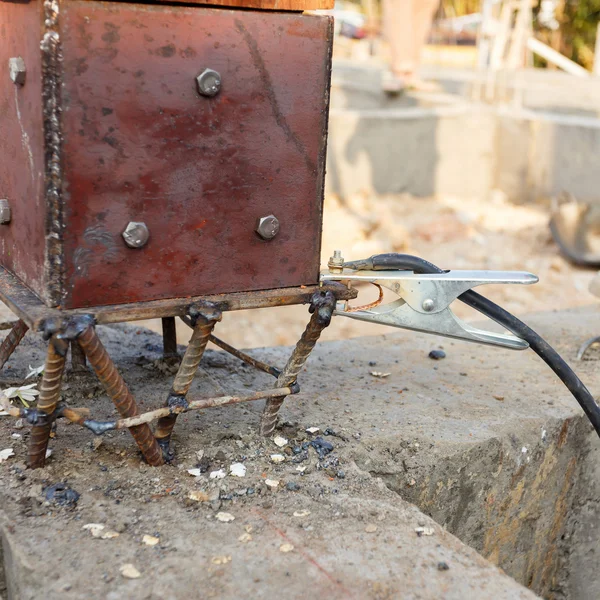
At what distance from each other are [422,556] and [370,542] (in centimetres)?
12

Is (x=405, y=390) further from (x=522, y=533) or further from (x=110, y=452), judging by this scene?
(x=110, y=452)

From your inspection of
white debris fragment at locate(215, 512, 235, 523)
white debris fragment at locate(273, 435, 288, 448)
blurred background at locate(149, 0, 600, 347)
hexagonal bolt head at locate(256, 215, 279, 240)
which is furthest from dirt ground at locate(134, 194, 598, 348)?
white debris fragment at locate(215, 512, 235, 523)

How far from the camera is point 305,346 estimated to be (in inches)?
85.8

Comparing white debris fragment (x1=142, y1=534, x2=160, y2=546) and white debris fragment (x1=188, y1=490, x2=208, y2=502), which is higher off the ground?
white debris fragment (x1=142, y1=534, x2=160, y2=546)

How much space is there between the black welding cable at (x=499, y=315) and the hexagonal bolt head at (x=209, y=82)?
64 centimetres

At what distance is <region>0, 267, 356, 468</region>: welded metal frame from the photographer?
185 cm

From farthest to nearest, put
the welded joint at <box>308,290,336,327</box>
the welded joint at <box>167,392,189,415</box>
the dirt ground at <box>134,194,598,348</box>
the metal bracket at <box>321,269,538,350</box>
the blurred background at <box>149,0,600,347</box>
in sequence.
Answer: the blurred background at <box>149,0,600,347</box> < the dirt ground at <box>134,194,598,348</box> < the metal bracket at <box>321,269,538,350</box> < the welded joint at <box>308,290,336,327</box> < the welded joint at <box>167,392,189,415</box>

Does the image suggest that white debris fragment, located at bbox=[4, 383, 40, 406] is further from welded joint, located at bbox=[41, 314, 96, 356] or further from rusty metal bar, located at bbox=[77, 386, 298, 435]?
welded joint, located at bbox=[41, 314, 96, 356]

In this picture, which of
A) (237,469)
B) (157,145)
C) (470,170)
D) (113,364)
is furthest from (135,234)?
(470,170)

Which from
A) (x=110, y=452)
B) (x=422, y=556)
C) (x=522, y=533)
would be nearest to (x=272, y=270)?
(x=110, y=452)

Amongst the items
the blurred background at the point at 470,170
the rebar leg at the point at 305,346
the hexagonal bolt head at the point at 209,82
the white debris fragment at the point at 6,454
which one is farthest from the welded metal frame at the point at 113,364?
the blurred background at the point at 470,170

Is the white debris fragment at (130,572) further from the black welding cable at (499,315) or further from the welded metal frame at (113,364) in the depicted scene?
the black welding cable at (499,315)

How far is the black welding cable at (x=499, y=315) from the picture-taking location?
7.56ft

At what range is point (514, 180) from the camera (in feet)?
31.8
